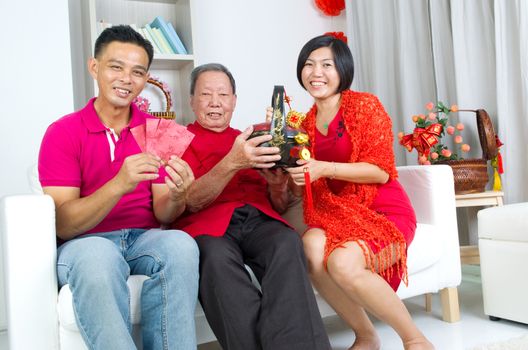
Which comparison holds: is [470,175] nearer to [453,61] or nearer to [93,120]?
[453,61]

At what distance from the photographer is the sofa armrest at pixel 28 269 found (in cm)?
129

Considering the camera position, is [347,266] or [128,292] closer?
[128,292]

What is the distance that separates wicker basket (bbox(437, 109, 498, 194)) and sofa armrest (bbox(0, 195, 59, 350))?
5.80 ft

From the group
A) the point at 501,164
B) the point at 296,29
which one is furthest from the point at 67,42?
the point at 501,164

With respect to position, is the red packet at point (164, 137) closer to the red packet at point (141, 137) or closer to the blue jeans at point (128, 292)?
the red packet at point (141, 137)

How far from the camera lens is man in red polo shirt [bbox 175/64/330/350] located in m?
1.33

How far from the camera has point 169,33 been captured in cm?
301

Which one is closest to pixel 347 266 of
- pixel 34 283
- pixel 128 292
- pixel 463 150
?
pixel 128 292

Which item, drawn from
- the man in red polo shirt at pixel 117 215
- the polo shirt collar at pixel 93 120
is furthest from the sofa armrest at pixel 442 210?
the polo shirt collar at pixel 93 120

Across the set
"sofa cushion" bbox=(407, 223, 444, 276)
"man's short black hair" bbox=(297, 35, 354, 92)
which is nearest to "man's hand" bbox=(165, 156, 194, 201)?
"man's short black hair" bbox=(297, 35, 354, 92)

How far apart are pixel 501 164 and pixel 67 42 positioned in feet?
6.61

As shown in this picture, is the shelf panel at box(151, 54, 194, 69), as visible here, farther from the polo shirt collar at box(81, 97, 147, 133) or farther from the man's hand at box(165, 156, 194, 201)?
the man's hand at box(165, 156, 194, 201)

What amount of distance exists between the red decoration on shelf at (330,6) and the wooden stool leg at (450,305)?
7.49ft

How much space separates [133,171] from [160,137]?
0.50 feet
